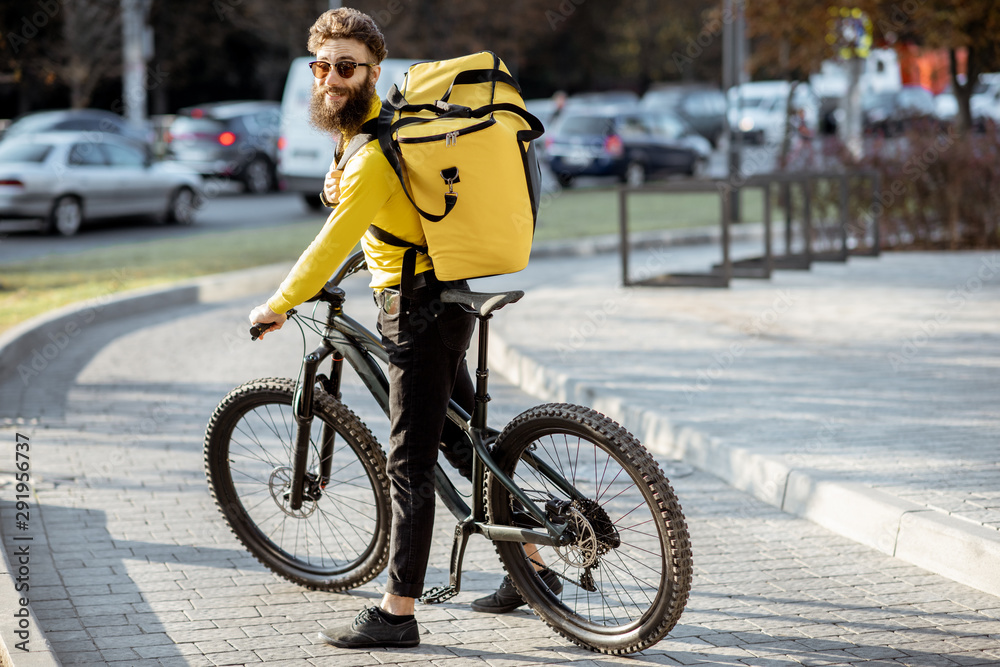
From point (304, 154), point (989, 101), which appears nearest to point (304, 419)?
point (304, 154)

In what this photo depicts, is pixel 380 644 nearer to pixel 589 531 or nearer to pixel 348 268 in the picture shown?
pixel 589 531

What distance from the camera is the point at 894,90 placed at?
148ft

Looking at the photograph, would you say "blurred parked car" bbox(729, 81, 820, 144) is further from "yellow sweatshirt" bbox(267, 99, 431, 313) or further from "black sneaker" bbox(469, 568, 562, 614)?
"yellow sweatshirt" bbox(267, 99, 431, 313)

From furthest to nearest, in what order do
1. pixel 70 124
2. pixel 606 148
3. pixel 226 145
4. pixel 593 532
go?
pixel 606 148 → pixel 70 124 → pixel 226 145 → pixel 593 532

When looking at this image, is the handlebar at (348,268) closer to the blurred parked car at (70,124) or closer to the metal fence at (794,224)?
the metal fence at (794,224)

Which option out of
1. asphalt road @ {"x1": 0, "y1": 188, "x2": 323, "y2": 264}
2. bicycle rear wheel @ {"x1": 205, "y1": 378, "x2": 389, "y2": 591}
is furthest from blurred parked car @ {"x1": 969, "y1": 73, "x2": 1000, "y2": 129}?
bicycle rear wheel @ {"x1": 205, "y1": 378, "x2": 389, "y2": 591}

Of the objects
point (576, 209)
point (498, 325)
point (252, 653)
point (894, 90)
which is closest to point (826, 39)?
point (576, 209)

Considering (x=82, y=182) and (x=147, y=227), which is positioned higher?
(x=82, y=182)

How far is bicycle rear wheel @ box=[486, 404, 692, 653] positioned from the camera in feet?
11.4

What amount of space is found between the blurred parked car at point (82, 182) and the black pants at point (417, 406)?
1480 centimetres

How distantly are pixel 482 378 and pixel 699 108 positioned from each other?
40.7 m

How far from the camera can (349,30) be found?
3502 millimetres

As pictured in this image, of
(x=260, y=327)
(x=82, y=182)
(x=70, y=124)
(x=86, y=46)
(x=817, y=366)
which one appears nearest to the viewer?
(x=260, y=327)

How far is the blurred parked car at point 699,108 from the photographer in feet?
138
